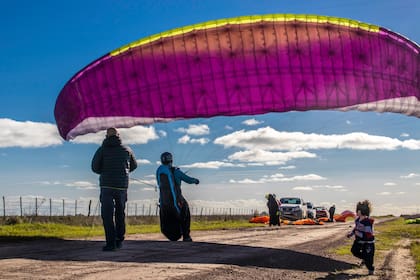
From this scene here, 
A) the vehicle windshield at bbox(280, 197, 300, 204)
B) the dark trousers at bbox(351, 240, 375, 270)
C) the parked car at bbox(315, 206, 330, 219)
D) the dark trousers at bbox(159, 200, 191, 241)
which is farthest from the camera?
the parked car at bbox(315, 206, 330, 219)

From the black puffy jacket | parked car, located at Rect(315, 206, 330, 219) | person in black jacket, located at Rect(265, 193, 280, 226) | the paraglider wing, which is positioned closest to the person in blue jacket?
the paraglider wing

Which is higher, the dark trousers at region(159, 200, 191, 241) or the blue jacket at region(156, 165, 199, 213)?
the blue jacket at region(156, 165, 199, 213)

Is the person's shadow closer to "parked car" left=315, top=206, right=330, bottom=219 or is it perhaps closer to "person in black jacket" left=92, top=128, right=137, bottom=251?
"person in black jacket" left=92, top=128, right=137, bottom=251

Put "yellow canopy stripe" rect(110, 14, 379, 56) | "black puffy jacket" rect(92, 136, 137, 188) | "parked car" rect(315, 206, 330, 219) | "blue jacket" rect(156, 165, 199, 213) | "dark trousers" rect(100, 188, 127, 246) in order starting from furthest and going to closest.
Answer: "parked car" rect(315, 206, 330, 219) < "blue jacket" rect(156, 165, 199, 213) < "yellow canopy stripe" rect(110, 14, 379, 56) < "black puffy jacket" rect(92, 136, 137, 188) < "dark trousers" rect(100, 188, 127, 246)

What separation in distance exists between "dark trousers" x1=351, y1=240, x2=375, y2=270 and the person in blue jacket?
4539 millimetres

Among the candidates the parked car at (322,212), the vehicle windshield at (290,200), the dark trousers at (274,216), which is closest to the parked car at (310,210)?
the vehicle windshield at (290,200)

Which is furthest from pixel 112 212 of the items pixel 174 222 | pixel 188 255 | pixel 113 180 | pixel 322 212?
Answer: pixel 322 212

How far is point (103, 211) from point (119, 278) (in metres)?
4.02

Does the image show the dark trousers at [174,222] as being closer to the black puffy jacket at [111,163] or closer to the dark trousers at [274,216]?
the black puffy jacket at [111,163]

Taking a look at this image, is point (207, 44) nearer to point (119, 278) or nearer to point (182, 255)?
point (182, 255)

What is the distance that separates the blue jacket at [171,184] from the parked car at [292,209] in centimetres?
2724

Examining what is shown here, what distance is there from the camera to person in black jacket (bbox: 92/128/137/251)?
Answer: 10727mm

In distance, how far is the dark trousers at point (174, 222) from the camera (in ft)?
43.8

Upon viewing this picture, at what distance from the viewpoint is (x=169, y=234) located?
13492 millimetres
